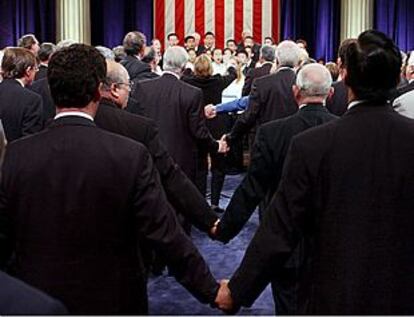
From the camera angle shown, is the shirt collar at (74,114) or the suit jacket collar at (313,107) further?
the suit jacket collar at (313,107)

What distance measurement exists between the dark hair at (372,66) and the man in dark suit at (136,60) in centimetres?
405

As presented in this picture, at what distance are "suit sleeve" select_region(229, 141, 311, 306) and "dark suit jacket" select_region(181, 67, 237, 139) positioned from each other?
175 inches

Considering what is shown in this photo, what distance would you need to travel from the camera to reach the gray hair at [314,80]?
143 inches

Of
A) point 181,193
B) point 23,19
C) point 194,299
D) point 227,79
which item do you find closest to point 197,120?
point 194,299

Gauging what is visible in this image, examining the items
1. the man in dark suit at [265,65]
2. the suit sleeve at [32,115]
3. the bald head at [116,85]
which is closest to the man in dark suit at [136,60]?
the man in dark suit at [265,65]

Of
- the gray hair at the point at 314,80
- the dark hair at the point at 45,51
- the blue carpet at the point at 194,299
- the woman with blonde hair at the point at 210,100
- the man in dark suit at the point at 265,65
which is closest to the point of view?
the gray hair at the point at 314,80

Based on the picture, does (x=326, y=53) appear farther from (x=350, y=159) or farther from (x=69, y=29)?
(x=350, y=159)

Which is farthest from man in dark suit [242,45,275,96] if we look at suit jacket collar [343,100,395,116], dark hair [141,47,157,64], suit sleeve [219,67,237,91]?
suit jacket collar [343,100,395,116]

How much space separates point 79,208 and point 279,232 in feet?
2.02

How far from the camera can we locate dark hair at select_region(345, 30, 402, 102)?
259cm

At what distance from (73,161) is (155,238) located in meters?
0.34

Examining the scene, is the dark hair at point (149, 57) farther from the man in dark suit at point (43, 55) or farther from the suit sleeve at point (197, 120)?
the suit sleeve at point (197, 120)

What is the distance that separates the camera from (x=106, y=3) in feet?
51.5

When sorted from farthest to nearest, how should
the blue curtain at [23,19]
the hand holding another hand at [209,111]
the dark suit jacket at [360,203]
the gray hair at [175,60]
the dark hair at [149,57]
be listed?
the blue curtain at [23,19], the hand holding another hand at [209,111], the dark hair at [149,57], the gray hair at [175,60], the dark suit jacket at [360,203]
